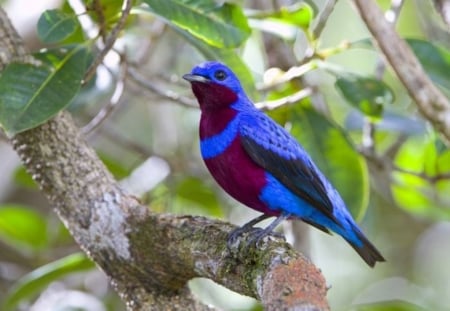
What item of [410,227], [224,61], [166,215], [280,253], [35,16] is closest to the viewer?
Result: [280,253]

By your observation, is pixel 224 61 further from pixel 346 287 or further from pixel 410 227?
pixel 346 287

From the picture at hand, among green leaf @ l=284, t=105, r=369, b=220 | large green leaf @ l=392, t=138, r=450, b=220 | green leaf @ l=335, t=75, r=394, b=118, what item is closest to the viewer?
green leaf @ l=335, t=75, r=394, b=118

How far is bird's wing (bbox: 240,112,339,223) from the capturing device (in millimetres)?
4156

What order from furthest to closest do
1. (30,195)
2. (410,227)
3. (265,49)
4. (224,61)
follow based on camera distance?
(410,227), (30,195), (265,49), (224,61)

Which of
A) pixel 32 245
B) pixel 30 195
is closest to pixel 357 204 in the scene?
pixel 32 245

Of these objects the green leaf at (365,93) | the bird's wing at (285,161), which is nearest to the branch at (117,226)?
the bird's wing at (285,161)

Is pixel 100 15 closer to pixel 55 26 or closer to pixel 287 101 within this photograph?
pixel 55 26

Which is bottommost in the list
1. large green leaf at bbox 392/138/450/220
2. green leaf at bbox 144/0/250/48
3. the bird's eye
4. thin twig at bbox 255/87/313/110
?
large green leaf at bbox 392/138/450/220

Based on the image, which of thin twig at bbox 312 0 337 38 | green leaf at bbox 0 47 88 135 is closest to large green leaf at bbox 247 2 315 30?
thin twig at bbox 312 0 337 38

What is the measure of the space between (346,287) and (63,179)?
5485mm

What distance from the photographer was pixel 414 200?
605 centimetres

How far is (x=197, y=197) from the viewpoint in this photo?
6137 millimetres

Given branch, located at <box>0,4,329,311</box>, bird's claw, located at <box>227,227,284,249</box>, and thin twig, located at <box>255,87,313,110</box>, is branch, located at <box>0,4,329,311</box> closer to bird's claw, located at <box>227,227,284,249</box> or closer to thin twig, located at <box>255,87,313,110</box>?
bird's claw, located at <box>227,227,284,249</box>

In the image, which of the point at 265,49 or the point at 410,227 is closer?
the point at 265,49
